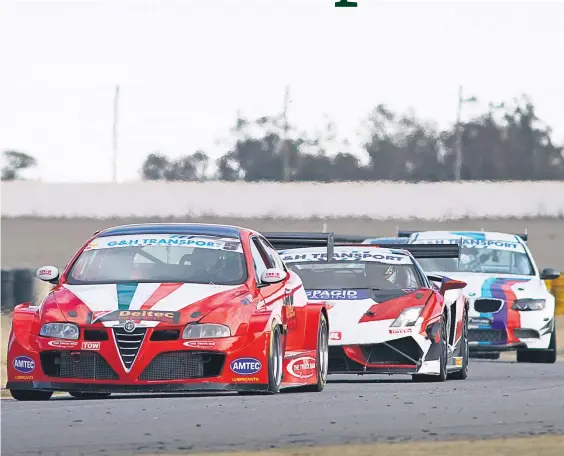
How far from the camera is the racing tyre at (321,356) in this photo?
43.7 feet

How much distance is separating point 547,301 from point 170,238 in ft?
26.6

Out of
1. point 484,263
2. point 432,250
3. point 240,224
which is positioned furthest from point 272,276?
point 240,224

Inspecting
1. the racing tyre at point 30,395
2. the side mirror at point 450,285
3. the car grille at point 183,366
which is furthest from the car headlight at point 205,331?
the side mirror at point 450,285

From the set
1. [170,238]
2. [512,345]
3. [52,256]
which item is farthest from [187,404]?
[52,256]

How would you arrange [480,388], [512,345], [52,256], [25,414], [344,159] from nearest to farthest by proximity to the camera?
1. [25,414]
2. [480,388]
3. [512,345]
4. [52,256]
5. [344,159]

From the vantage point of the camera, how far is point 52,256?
1937 inches

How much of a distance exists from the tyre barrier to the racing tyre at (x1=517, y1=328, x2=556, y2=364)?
921 centimetres

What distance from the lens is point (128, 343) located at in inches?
455

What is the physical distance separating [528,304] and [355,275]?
15.1 ft

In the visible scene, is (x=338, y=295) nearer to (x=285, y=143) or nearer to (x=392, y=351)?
(x=392, y=351)

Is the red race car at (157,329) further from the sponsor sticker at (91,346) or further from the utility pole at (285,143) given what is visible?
the utility pole at (285,143)

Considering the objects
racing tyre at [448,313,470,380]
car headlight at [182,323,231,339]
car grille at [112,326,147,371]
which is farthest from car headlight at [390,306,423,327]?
car grille at [112,326,147,371]

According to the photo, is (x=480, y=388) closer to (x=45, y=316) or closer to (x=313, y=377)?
(x=313, y=377)

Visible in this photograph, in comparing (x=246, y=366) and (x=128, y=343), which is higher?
(x=128, y=343)
